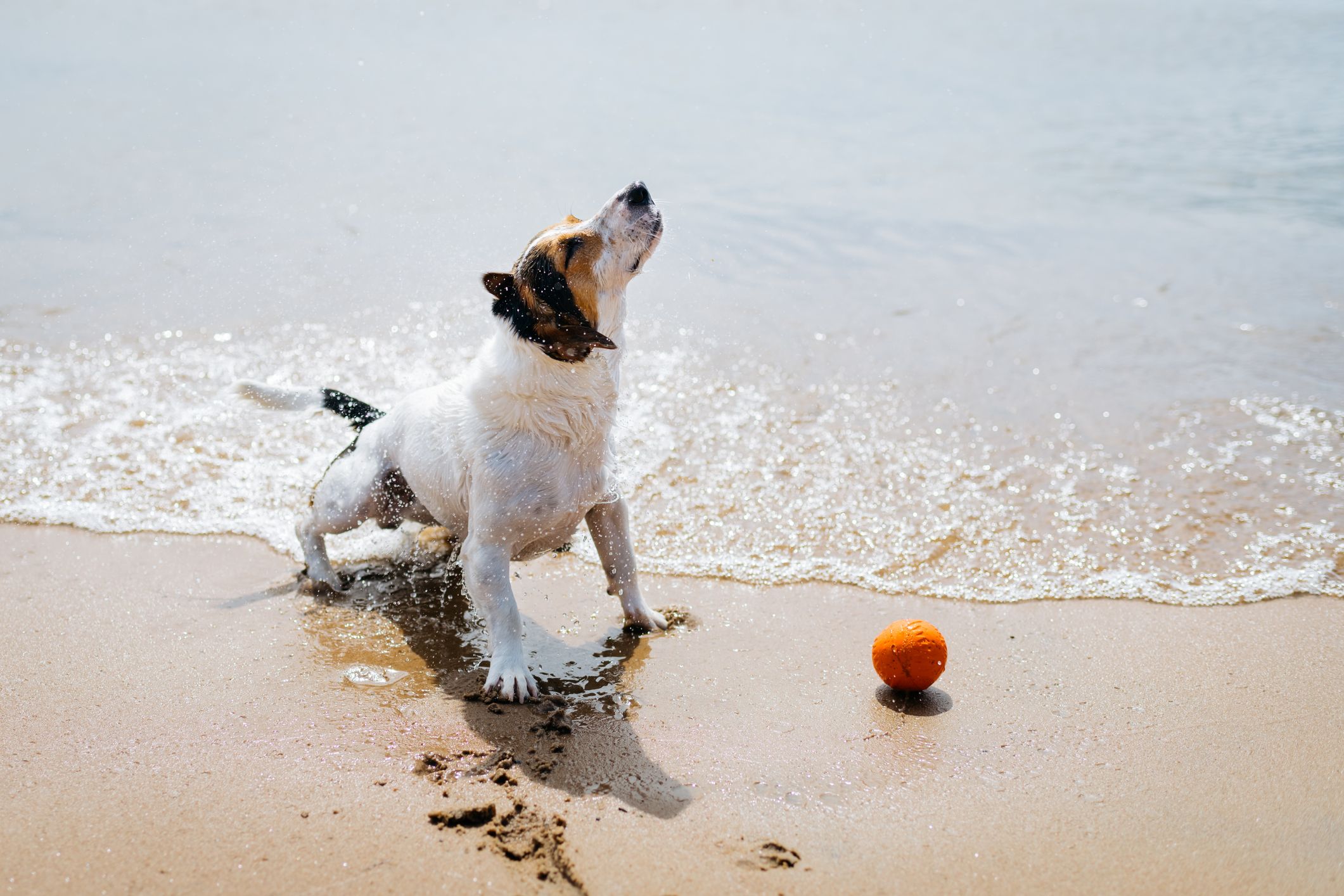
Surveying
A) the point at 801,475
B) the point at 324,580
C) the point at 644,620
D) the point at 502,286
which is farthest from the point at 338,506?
the point at 801,475

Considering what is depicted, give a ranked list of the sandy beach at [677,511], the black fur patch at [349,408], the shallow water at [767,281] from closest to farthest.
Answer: the sandy beach at [677,511] → the black fur patch at [349,408] → the shallow water at [767,281]

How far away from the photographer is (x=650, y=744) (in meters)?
3.42

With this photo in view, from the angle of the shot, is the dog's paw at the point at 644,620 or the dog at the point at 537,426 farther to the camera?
the dog's paw at the point at 644,620

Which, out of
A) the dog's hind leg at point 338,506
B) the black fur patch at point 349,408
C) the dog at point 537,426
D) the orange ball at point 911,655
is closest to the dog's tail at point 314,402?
the black fur patch at point 349,408

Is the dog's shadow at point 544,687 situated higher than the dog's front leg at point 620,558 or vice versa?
the dog's front leg at point 620,558

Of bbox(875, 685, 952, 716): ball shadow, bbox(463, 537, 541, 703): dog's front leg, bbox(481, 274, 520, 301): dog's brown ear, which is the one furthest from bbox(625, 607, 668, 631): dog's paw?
bbox(481, 274, 520, 301): dog's brown ear

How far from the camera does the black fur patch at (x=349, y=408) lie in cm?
502

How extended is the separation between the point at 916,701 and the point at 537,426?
1707mm

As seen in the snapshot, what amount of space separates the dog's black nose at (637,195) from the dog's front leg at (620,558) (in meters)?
1.22

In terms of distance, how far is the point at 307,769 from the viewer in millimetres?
3191

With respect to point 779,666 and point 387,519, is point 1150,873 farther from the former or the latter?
point 387,519

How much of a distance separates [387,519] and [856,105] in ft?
37.4

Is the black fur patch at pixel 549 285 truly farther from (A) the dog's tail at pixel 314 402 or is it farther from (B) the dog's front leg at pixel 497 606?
(A) the dog's tail at pixel 314 402

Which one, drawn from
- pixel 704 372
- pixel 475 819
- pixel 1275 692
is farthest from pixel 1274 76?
pixel 475 819
